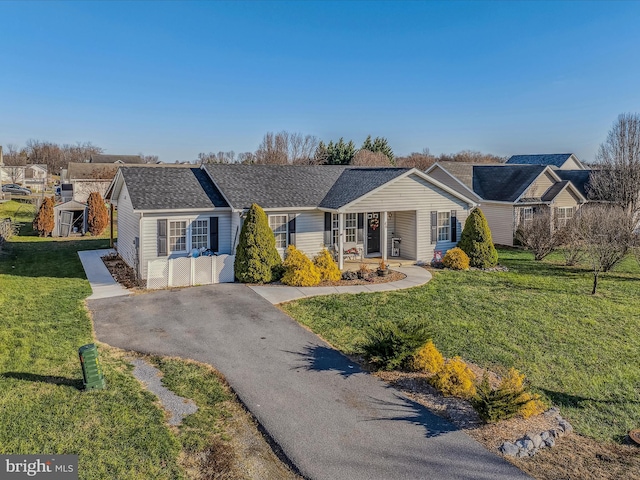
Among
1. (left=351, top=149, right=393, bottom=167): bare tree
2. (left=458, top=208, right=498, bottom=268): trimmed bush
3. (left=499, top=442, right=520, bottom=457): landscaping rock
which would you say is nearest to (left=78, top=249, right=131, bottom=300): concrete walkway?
(left=499, top=442, right=520, bottom=457): landscaping rock

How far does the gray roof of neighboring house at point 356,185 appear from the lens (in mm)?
19422

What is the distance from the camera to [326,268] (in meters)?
17.7

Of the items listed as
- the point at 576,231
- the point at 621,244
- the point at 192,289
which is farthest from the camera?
the point at 576,231

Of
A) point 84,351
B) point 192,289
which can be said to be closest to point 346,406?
point 84,351

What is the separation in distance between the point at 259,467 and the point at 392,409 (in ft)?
9.16

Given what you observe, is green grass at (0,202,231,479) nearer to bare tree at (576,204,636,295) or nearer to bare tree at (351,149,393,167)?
bare tree at (576,204,636,295)

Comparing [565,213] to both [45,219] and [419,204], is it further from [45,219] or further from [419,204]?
[45,219]

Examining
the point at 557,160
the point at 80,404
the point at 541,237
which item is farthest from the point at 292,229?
the point at 557,160

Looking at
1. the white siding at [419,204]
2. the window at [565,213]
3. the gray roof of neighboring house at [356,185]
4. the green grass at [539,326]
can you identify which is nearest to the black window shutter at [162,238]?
the green grass at [539,326]

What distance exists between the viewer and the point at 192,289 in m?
16.1

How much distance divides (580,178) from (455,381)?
30399 mm

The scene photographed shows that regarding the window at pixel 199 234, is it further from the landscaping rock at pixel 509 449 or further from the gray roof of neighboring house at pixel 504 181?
the gray roof of neighboring house at pixel 504 181

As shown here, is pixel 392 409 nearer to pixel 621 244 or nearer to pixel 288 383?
pixel 288 383

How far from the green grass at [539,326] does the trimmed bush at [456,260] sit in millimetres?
807
